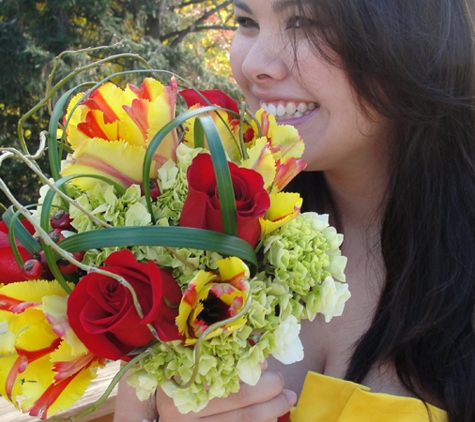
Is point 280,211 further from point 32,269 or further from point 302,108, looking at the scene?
point 302,108

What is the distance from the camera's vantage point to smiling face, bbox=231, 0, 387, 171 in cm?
112

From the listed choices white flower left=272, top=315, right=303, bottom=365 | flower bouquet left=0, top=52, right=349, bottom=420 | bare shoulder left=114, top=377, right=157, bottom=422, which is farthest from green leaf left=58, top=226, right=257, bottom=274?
bare shoulder left=114, top=377, right=157, bottom=422

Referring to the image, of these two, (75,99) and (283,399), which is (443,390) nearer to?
(283,399)

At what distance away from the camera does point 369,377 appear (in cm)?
122

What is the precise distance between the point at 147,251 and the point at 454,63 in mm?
922

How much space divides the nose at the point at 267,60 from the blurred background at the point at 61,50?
488cm

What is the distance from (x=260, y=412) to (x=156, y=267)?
1.27 feet

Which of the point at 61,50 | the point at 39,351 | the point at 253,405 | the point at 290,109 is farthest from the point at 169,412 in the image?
the point at 61,50

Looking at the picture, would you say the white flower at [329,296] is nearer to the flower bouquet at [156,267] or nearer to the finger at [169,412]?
the flower bouquet at [156,267]

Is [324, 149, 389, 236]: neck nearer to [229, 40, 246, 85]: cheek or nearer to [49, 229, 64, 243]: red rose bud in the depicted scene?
[229, 40, 246, 85]: cheek

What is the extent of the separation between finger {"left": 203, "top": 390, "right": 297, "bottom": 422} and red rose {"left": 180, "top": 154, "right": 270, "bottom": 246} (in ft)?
1.13

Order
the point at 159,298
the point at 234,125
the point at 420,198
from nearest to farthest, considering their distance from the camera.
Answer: the point at 159,298, the point at 234,125, the point at 420,198

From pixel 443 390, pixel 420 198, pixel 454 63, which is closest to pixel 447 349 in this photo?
pixel 443 390

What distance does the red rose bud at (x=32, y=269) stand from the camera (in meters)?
0.67
